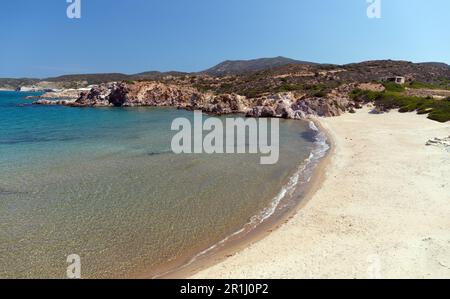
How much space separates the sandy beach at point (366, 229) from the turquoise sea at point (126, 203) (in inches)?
61.6

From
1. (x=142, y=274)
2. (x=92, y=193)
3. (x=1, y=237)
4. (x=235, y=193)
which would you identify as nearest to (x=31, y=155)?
(x=92, y=193)

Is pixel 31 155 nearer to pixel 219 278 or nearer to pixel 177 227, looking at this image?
pixel 177 227

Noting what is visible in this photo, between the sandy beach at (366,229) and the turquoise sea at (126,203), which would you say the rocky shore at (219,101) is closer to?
the turquoise sea at (126,203)

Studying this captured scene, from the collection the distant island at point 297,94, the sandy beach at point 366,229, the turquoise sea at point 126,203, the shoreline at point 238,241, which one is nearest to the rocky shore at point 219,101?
the distant island at point 297,94

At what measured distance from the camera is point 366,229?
9.98 meters

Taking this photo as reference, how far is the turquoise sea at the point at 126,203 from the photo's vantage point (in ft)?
30.3

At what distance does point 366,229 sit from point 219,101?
45.5m

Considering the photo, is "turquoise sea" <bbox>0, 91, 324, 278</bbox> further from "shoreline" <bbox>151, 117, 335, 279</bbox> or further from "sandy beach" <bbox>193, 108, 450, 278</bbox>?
"sandy beach" <bbox>193, 108, 450, 278</bbox>

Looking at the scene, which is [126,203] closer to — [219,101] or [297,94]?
[219,101]

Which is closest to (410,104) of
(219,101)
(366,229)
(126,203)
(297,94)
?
(297,94)

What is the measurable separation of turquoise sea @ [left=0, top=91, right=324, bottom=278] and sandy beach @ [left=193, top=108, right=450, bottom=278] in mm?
1564

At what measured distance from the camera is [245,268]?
26.8 ft

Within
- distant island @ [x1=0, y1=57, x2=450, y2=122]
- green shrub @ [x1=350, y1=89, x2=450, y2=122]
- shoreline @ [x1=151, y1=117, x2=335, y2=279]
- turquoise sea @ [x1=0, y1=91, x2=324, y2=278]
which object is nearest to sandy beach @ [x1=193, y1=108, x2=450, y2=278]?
shoreline @ [x1=151, y1=117, x2=335, y2=279]

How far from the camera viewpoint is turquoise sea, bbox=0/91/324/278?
9227 mm
